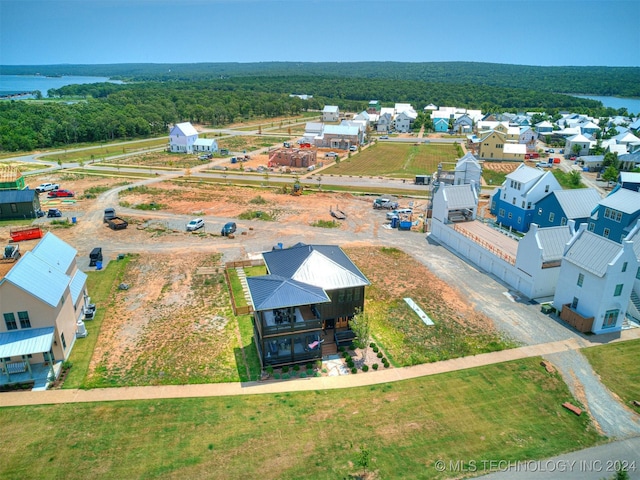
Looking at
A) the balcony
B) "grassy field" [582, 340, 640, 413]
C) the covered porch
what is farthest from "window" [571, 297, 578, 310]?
the covered porch

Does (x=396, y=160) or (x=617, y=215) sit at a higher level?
(x=617, y=215)

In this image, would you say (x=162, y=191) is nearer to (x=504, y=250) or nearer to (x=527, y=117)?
(x=504, y=250)

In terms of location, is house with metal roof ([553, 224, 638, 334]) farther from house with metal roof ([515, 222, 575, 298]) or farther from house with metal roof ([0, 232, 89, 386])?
house with metal roof ([0, 232, 89, 386])

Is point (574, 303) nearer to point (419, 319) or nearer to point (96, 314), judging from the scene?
point (419, 319)

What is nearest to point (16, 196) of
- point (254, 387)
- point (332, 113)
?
point (254, 387)

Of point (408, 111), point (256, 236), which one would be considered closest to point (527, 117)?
point (408, 111)
